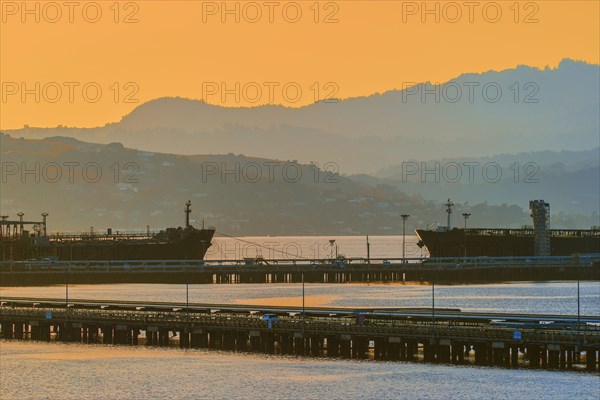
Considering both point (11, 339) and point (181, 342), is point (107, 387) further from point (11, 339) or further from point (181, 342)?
point (11, 339)

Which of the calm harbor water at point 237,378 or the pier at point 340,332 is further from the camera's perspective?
the pier at point 340,332

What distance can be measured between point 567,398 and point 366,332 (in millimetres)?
20384

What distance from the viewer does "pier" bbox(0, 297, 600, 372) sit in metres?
99.0

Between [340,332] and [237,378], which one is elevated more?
[340,332]

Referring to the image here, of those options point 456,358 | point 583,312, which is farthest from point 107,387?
point 583,312

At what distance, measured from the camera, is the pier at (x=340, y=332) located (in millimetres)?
99000

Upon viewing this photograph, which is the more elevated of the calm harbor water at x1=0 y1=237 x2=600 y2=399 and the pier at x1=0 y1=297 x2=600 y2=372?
the pier at x1=0 y1=297 x2=600 y2=372

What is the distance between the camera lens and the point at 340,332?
351ft

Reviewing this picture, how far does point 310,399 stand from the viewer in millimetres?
94188

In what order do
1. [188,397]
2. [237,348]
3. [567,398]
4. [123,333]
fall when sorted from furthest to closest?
1. [123,333]
2. [237,348]
3. [188,397]
4. [567,398]

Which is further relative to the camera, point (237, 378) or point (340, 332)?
point (340, 332)

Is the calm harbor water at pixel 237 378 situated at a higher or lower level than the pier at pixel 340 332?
lower

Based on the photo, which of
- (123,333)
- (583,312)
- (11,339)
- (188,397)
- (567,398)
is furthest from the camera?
(583,312)

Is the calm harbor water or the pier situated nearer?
the calm harbor water
